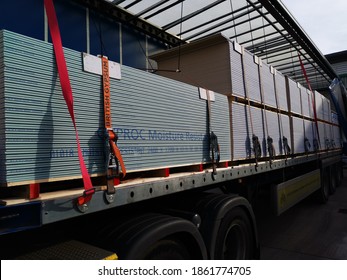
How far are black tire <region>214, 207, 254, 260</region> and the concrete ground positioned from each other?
36.3 inches

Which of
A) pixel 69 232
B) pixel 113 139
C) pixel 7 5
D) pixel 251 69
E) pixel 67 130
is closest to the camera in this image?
pixel 67 130

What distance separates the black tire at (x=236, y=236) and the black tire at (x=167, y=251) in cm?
59

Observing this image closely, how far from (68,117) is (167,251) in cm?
106

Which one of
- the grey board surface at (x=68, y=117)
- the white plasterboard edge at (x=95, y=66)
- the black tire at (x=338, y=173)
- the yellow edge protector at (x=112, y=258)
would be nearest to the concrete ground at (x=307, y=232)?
the black tire at (x=338, y=173)

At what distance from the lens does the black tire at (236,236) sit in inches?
103

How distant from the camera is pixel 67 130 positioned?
56.5 inches

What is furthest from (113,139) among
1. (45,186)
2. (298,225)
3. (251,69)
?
(298,225)

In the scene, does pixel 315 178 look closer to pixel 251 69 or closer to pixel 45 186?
pixel 251 69

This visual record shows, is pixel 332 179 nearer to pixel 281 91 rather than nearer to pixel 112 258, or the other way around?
pixel 281 91

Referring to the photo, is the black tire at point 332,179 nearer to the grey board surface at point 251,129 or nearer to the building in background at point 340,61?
the grey board surface at point 251,129

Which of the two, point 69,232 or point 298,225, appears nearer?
point 69,232

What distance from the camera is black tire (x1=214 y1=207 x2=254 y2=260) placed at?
2.62 m

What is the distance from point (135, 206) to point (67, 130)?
37.7 inches

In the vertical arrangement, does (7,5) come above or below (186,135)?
above
